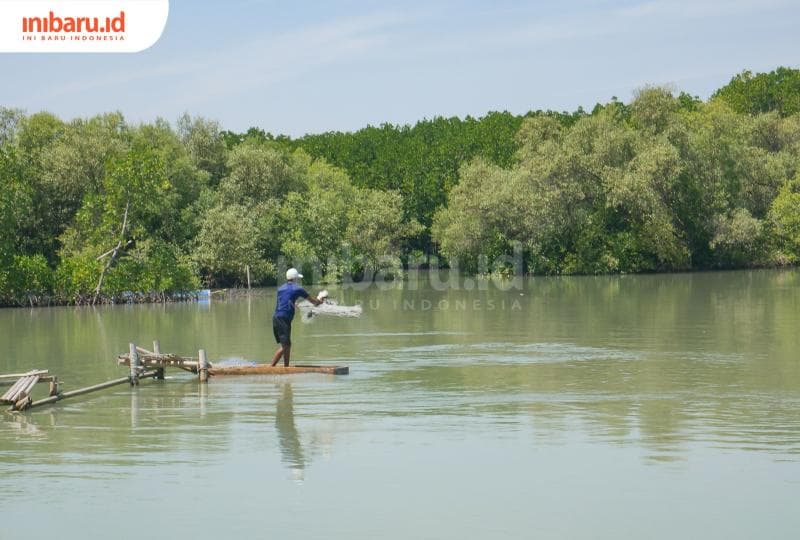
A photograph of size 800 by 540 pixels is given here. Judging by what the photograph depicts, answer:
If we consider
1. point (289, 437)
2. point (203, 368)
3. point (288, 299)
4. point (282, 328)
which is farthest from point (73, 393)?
point (289, 437)

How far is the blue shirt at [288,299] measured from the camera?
24281mm

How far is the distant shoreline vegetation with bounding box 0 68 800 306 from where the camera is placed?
224 feet

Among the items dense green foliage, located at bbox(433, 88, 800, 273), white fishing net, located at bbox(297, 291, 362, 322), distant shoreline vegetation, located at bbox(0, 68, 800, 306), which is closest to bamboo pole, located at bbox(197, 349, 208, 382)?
white fishing net, located at bbox(297, 291, 362, 322)

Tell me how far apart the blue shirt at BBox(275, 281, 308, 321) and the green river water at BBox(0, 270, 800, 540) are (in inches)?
58.1

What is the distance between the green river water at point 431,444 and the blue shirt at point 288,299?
4.84ft

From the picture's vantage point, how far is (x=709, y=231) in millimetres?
83125

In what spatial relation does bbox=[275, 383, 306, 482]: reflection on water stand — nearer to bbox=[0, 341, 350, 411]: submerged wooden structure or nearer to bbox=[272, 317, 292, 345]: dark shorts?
bbox=[0, 341, 350, 411]: submerged wooden structure

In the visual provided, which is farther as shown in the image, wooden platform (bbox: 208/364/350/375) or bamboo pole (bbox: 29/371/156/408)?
wooden platform (bbox: 208/364/350/375)

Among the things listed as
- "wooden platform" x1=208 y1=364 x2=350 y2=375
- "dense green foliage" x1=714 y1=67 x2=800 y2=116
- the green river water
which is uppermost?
"dense green foliage" x1=714 y1=67 x2=800 y2=116

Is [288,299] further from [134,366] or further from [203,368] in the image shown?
[134,366]

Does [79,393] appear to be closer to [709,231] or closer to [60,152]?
[60,152]

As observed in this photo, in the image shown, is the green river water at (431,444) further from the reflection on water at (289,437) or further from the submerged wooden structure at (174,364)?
the submerged wooden structure at (174,364)

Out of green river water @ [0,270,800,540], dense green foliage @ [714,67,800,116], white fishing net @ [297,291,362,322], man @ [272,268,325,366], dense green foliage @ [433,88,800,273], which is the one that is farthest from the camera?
dense green foliage @ [714,67,800,116]

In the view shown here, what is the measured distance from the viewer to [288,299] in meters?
24.4
